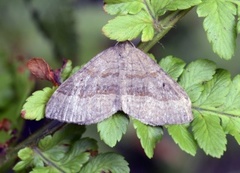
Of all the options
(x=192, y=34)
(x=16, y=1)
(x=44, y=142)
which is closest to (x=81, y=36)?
(x=16, y=1)

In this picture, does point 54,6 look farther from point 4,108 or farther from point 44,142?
point 44,142

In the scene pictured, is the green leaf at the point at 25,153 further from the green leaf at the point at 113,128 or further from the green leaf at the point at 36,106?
the green leaf at the point at 113,128

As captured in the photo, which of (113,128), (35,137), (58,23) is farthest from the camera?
(58,23)

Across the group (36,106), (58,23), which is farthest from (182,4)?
(58,23)

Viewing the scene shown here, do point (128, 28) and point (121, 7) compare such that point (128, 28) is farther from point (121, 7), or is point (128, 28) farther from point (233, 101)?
point (233, 101)

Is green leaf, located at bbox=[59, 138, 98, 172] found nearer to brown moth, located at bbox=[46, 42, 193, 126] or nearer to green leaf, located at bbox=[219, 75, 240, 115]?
Answer: brown moth, located at bbox=[46, 42, 193, 126]

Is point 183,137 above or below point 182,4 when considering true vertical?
below

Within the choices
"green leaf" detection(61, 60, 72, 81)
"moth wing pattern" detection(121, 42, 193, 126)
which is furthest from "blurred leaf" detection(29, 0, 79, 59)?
"moth wing pattern" detection(121, 42, 193, 126)
